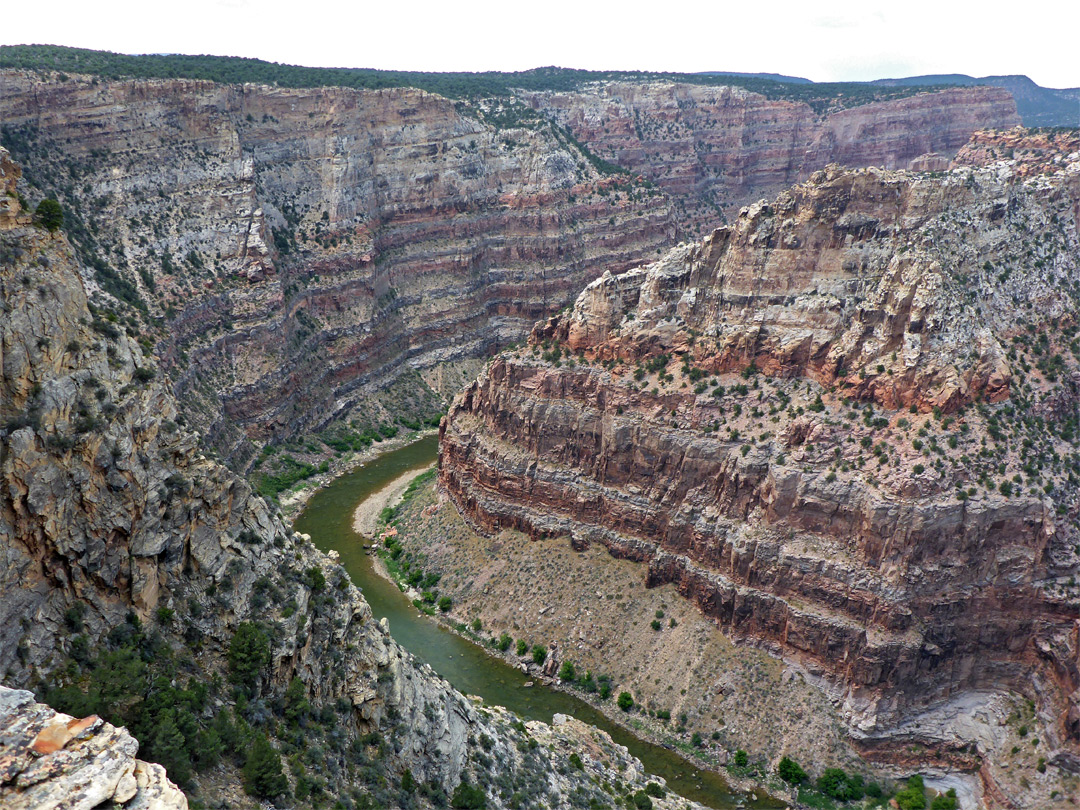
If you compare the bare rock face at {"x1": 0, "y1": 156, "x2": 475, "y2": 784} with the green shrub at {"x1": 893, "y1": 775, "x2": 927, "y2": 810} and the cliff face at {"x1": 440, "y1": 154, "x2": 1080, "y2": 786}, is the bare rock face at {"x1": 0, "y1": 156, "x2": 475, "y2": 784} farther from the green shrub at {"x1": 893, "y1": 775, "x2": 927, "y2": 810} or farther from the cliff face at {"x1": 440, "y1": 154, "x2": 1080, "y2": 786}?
the cliff face at {"x1": 440, "y1": 154, "x2": 1080, "y2": 786}

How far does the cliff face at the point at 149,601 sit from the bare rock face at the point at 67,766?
60 mm

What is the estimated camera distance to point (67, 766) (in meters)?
19.5

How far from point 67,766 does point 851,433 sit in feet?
175

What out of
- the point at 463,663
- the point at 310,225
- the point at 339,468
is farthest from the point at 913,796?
the point at 310,225

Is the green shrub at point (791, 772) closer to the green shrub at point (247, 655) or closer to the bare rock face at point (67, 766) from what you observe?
the green shrub at point (247, 655)

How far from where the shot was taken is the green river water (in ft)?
186

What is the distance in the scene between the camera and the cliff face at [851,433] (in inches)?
2223

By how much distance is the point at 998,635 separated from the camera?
186 feet

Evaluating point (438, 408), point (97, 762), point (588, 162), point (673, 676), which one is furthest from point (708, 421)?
point (588, 162)

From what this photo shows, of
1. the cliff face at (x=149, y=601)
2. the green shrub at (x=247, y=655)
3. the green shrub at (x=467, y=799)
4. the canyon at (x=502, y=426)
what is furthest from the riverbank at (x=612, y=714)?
the green shrub at (x=247, y=655)

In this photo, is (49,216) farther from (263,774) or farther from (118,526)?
(263,774)

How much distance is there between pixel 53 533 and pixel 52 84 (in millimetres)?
98383

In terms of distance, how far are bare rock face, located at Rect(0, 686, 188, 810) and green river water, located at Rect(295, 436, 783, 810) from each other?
43190mm

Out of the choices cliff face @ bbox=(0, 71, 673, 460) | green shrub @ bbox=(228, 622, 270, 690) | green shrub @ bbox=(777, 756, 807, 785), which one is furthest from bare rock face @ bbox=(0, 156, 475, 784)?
cliff face @ bbox=(0, 71, 673, 460)
